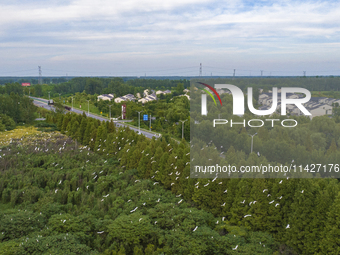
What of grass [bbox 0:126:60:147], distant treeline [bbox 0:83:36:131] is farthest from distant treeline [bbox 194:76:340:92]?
distant treeline [bbox 0:83:36:131]

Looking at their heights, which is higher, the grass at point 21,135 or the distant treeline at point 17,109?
the distant treeline at point 17,109

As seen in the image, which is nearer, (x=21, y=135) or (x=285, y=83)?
(x=285, y=83)

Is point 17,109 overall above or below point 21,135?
above

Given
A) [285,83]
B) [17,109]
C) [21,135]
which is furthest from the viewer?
[17,109]

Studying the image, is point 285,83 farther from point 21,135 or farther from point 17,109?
point 17,109

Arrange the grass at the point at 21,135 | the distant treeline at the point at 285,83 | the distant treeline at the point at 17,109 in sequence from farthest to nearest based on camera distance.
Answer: the distant treeline at the point at 17,109 → the grass at the point at 21,135 → the distant treeline at the point at 285,83

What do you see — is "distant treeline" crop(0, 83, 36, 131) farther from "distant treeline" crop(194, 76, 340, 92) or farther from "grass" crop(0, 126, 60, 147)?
"distant treeline" crop(194, 76, 340, 92)

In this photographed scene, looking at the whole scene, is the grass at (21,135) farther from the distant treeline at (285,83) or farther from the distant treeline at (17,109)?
the distant treeline at (285,83)

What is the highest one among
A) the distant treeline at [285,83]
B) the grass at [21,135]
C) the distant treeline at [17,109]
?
the distant treeline at [285,83]

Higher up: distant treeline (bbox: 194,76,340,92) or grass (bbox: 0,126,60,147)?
distant treeline (bbox: 194,76,340,92)

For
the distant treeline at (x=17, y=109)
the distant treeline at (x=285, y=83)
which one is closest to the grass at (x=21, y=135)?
the distant treeline at (x=17, y=109)

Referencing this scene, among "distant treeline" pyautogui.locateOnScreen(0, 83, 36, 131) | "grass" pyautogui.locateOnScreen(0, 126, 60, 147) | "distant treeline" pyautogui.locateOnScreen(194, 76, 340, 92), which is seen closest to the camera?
"distant treeline" pyautogui.locateOnScreen(194, 76, 340, 92)

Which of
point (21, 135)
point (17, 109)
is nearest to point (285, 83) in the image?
point (21, 135)
